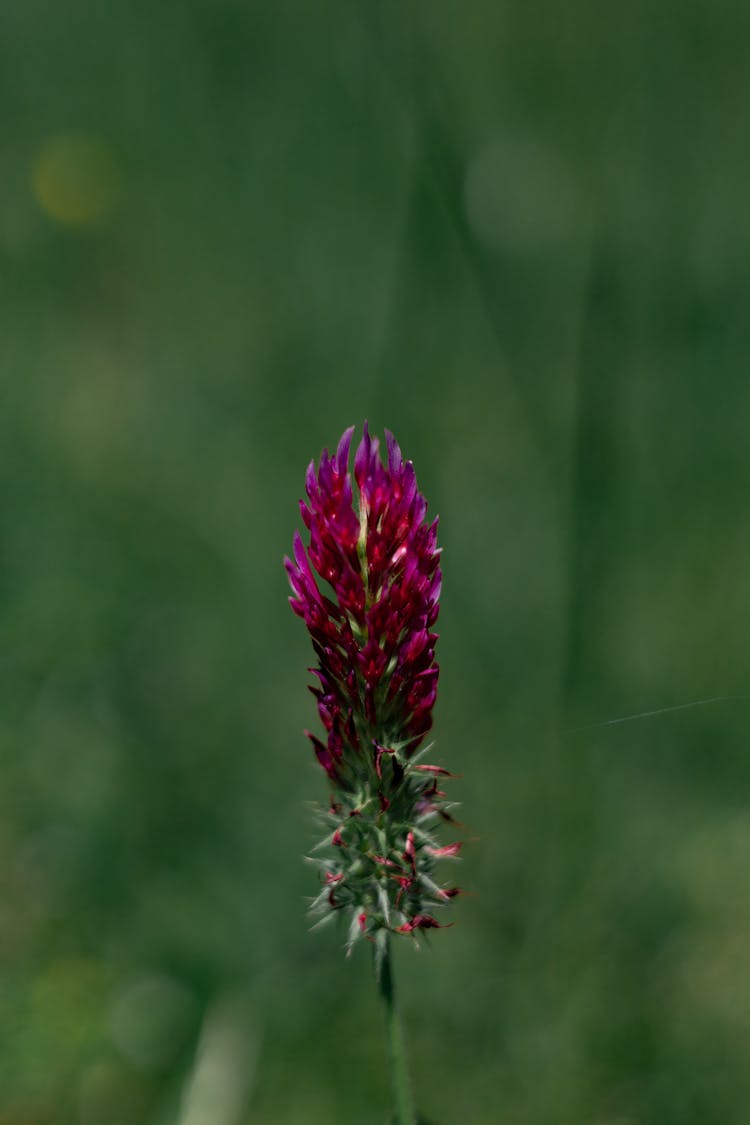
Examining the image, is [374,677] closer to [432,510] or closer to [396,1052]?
[396,1052]

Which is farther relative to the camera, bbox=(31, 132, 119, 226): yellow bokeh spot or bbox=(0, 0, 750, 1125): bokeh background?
bbox=(31, 132, 119, 226): yellow bokeh spot

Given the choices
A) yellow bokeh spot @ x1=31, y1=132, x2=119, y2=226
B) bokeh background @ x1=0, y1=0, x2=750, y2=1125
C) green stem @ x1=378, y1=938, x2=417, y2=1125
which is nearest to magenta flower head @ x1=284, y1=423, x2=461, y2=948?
green stem @ x1=378, y1=938, x2=417, y2=1125

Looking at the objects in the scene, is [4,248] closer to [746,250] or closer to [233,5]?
[233,5]

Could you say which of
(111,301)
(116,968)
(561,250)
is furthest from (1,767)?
(561,250)

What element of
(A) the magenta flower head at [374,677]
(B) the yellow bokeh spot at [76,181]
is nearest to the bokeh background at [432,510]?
(B) the yellow bokeh spot at [76,181]

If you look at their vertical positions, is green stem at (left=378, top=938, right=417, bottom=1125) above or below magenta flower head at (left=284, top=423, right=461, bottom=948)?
below

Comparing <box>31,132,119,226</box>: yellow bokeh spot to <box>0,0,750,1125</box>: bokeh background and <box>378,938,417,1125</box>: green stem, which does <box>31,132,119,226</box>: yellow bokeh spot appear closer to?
<box>0,0,750,1125</box>: bokeh background

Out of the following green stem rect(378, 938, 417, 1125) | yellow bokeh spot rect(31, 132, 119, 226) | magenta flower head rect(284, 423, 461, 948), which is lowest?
green stem rect(378, 938, 417, 1125)

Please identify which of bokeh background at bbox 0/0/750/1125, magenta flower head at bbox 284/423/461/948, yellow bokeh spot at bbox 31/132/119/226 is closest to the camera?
magenta flower head at bbox 284/423/461/948
